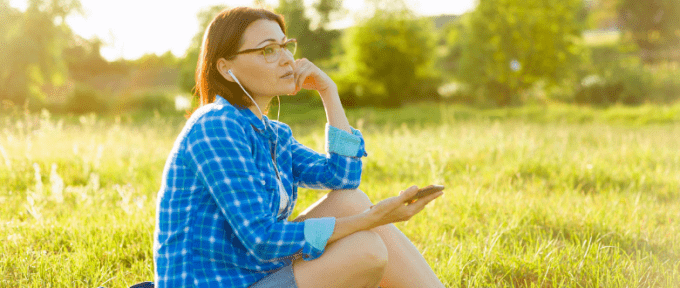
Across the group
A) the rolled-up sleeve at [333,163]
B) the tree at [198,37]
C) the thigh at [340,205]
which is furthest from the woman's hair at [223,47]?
the tree at [198,37]

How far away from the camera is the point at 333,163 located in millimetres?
2434

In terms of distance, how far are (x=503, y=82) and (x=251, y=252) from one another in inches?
722

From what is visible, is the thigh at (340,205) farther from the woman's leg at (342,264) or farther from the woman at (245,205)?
the woman's leg at (342,264)

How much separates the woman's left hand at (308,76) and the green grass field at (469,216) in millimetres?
1250

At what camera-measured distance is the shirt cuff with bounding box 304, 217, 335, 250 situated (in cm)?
178

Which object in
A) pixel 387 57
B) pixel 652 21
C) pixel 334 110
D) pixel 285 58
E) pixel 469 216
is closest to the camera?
pixel 285 58

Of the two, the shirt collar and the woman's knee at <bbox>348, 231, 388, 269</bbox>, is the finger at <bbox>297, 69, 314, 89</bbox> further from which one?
the woman's knee at <bbox>348, 231, 388, 269</bbox>

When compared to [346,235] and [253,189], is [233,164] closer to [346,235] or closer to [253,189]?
[253,189]

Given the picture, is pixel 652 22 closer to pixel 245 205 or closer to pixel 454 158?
pixel 454 158

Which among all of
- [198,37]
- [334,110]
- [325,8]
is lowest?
[334,110]

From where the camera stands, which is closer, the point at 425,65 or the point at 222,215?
the point at 222,215

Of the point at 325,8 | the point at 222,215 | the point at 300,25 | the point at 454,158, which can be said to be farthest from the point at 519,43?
the point at 222,215

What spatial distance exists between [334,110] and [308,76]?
220mm

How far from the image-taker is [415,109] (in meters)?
17.8
